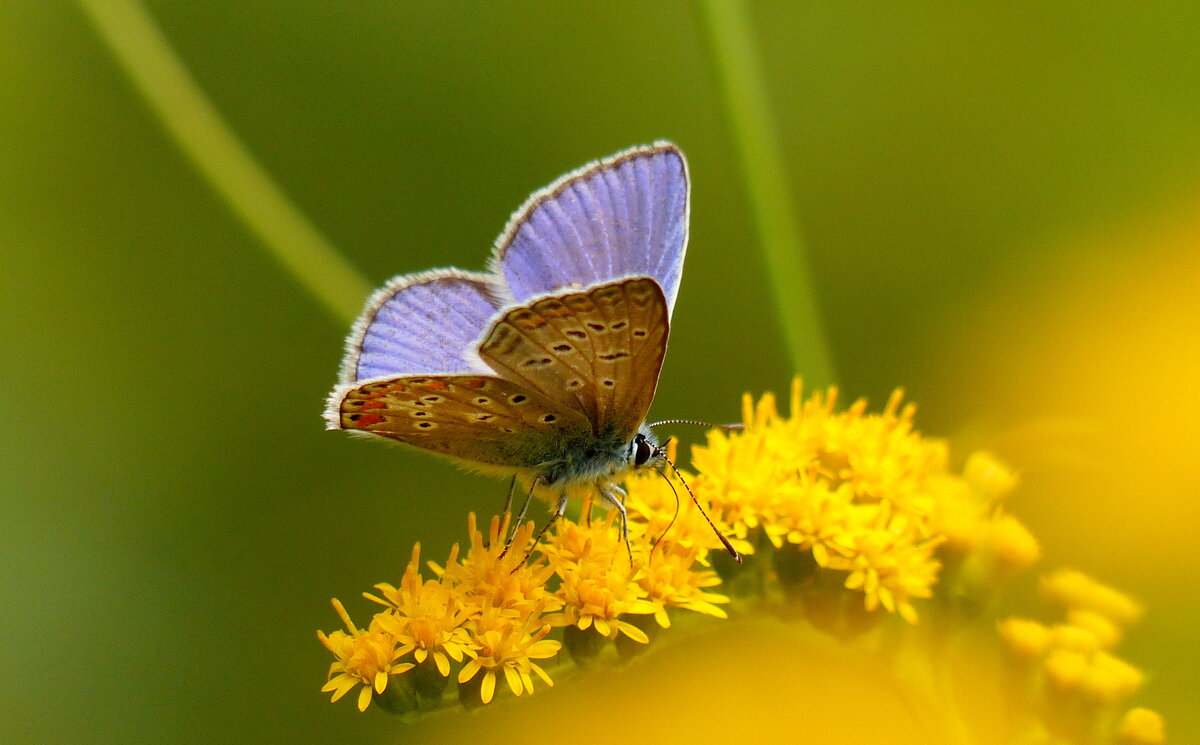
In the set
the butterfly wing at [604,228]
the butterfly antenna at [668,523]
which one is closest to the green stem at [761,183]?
the butterfly wing at [604,228]

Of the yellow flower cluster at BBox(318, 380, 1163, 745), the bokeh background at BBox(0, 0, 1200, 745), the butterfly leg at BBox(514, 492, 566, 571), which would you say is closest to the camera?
the yellow flower cluster at BBox(318, 380, 1163, 745)

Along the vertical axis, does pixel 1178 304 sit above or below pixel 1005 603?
above

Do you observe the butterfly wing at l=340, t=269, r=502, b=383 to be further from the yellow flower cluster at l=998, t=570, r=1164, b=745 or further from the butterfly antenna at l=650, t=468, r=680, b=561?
the yellow flower cluster at l=998, t=570, r=1164, b=745

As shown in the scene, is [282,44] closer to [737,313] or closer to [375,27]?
[375,27]

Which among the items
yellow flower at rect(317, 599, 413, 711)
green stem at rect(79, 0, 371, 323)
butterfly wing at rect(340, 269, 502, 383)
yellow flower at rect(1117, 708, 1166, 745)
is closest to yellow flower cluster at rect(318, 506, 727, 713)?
yellow flower at rect(317, 599, 413, 711)

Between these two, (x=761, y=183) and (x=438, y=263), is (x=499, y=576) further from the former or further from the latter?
(x=438, y=263)

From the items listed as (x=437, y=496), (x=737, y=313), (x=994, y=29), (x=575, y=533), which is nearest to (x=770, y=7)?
(x=994, y=29)
